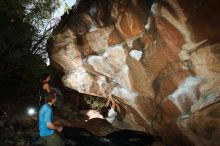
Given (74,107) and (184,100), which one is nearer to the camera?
(184,100)

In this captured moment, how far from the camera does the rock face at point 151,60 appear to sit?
8227 millimetres

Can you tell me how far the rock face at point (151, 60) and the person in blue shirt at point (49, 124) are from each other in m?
3.63

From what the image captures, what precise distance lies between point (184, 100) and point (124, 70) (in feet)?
8.98

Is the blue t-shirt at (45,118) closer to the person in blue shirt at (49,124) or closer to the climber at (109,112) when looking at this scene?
the person in blue shirt at (49,124)

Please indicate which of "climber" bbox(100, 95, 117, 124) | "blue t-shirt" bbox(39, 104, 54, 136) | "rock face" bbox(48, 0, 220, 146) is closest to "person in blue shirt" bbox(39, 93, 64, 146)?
"blue t-shirt" bbox(39, 104, 54, 136)

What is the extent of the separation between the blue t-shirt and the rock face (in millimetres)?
3727

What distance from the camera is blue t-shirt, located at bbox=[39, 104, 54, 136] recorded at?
6934 millimetres

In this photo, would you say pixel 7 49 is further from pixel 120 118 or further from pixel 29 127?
pixel 120 118

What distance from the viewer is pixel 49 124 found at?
22.6 ft

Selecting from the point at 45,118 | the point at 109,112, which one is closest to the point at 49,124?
the point at 45,118

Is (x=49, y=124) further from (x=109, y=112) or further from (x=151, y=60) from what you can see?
(x=109, y=112)

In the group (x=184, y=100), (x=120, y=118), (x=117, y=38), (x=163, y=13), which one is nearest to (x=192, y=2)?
(x=163, y=13)

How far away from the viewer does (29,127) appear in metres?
12.5

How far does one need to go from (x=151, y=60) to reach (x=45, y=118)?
398cm
